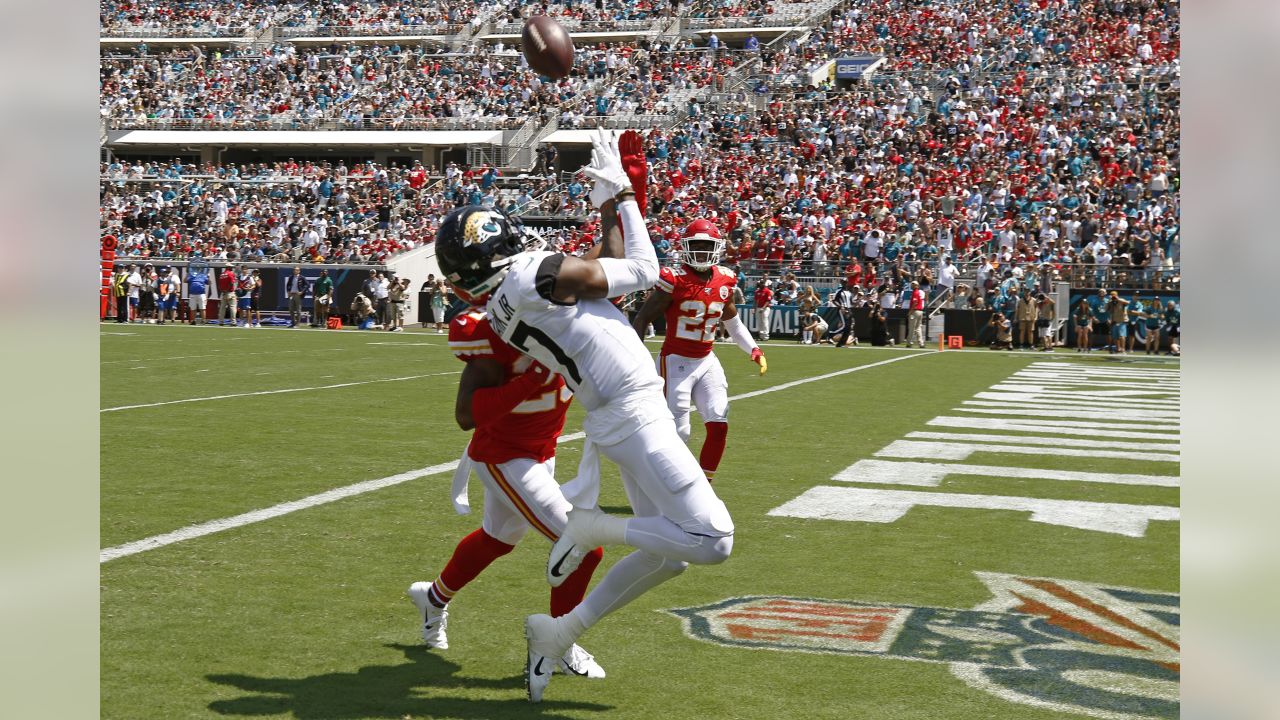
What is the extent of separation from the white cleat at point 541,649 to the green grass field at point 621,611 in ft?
0.26

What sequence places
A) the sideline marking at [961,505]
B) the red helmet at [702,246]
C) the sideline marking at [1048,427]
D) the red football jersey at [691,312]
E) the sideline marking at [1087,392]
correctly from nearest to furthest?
the sideline marking at [961,505] < the red helmet at [702,246] < the red football jersey at [691,312] < the sideline marking at [1048,427] < the sideline marking at [1087,392]

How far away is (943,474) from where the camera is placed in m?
8.72

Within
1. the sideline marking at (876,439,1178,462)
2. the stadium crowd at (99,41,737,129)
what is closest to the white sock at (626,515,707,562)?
the sideline marking at (876,439,1178,462)

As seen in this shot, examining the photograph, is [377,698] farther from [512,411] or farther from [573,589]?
[512,411]

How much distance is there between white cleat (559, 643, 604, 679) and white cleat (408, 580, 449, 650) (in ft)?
1.71

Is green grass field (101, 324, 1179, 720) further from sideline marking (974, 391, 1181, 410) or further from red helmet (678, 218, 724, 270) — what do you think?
sideline marking (974, 391, 1181, 410)

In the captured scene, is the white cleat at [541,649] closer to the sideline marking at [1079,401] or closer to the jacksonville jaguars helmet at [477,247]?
the jacksonville jaguars helmet at [477,247]

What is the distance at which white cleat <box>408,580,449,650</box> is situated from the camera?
438 cm

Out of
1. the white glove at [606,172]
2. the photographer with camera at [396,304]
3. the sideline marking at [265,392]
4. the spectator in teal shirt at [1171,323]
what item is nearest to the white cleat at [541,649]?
the white glove at [606,172]

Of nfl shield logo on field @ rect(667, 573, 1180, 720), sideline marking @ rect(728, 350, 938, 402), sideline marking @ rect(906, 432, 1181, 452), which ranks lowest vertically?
nfl shield logo on field @ rect(667, 573, 1180, 720)

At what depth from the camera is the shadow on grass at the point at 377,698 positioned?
12.0 ft
